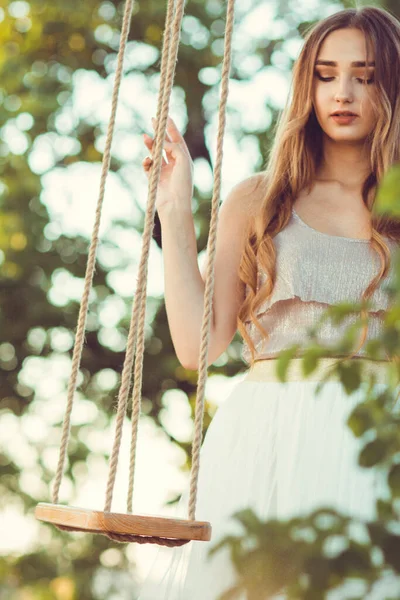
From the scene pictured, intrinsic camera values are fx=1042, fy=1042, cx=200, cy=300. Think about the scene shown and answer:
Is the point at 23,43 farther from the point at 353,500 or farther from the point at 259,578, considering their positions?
the point at 259,578

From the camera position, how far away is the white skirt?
1.21 meters

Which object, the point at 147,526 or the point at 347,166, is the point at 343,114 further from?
the point at 147,526

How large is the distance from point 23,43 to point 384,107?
3192 mm

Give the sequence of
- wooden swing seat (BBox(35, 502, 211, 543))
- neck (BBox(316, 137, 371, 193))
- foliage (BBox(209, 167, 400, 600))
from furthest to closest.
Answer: neck (BBox(316, 137, 371, 193)), wooden swing seat (BBox(35, 502, 211, 543)), foliage (BBox(209, 167, 400, 600))

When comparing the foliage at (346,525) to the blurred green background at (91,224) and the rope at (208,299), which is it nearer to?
the rope at (208,299)

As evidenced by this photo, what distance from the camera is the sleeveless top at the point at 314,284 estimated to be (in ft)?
4.51

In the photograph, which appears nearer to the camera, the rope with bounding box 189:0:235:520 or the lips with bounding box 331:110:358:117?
the rope with bounding box 189:0:235:520

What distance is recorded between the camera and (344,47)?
1475 mm

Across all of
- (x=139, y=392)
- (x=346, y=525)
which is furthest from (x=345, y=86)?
(x=346, y=525)

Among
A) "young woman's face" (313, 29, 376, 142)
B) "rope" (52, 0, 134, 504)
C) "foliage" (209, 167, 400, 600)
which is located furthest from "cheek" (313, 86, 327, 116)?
"foliage" (209, 167, 400, 600)

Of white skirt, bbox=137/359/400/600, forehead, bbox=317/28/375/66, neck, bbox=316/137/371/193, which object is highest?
forehead, bbox=317/28/375/66

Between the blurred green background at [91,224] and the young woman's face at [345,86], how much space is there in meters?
2.49

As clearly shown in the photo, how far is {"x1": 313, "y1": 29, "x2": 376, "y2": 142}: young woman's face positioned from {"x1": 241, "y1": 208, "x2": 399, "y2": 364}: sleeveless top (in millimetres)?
160

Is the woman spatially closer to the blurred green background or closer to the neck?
the neck
